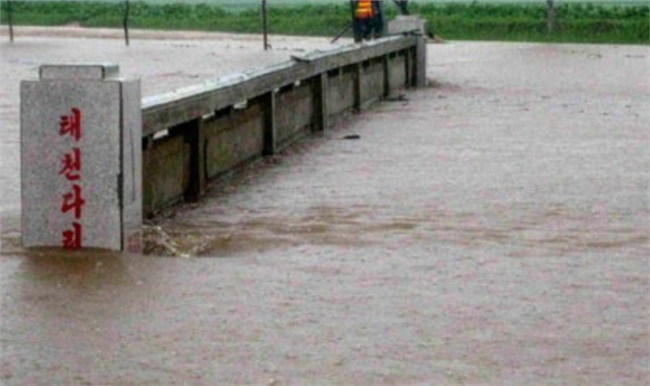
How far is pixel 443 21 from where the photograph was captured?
2697 inches

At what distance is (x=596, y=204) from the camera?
1488 centimetres

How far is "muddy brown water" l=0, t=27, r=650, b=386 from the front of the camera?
28.5 ft

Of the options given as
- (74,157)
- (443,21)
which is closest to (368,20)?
(74,157)

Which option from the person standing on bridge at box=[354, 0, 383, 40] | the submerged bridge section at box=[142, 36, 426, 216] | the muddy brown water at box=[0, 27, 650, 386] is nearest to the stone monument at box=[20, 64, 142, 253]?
the muddy brown water at box=[0, 27, 650, 386]

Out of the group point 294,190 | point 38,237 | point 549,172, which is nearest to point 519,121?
point 549,172

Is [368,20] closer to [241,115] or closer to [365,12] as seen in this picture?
[365,12]

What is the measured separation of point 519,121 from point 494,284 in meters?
12.9

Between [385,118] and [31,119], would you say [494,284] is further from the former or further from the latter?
[385,118]

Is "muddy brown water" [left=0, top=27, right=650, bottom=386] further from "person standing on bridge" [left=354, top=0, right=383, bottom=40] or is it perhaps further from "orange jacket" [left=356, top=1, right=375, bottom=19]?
"orange jacket" [left=356, top=1, right=375, bottom=19]

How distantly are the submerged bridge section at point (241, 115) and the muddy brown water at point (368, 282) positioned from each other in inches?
10.2

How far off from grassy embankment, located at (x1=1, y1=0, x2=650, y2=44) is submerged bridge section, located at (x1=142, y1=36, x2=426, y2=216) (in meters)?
32.6

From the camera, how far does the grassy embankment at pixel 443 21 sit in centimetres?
6116

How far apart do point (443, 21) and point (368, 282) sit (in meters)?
58.1

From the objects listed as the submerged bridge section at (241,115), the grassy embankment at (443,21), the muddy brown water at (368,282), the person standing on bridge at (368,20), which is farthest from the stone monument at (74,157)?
the grassy embankment at (443,21)
